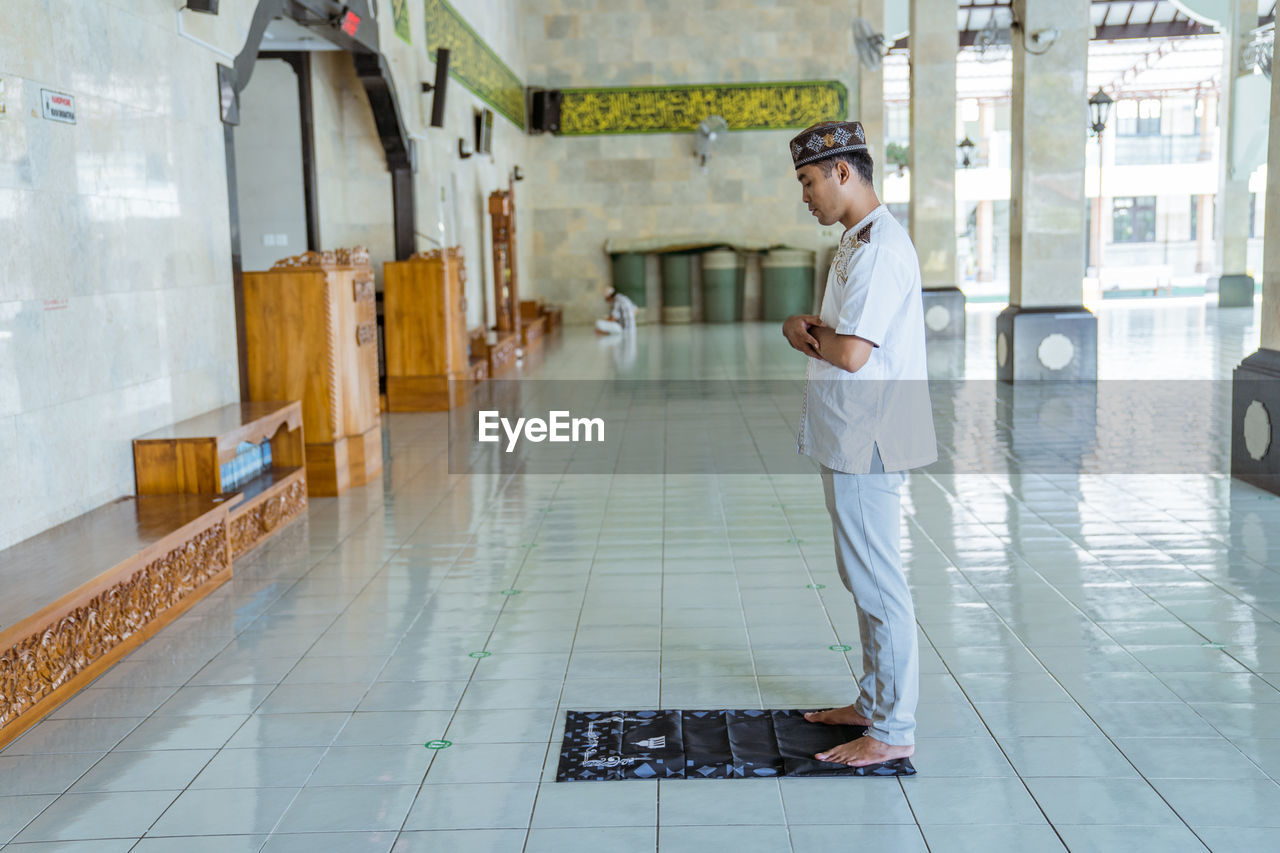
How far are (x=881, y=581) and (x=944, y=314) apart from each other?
1085 centimetres

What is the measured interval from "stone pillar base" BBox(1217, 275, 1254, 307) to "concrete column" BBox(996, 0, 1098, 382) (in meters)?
8.23

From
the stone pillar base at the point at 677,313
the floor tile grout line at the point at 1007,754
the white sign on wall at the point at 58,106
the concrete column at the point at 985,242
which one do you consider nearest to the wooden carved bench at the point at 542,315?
the stone pillar base at the point at 677,313

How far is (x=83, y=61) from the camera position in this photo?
3982 mm

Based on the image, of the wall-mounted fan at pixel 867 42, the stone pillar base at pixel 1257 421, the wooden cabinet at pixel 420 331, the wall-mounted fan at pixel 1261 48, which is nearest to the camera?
the stone pillar base at pixel 1257 421

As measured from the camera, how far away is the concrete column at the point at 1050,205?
8.55 metres

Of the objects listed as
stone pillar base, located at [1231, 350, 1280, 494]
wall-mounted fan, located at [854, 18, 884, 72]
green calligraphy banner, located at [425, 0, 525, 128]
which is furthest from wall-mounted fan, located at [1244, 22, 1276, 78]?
stone pillar base, located at [1231, 350, 1280, 494]

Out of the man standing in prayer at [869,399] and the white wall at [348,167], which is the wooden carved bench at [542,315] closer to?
the white wall at [348,167]

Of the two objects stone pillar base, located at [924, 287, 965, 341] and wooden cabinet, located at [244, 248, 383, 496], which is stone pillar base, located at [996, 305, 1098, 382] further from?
wooden cabinet, located at [244, 248, 383, 496]

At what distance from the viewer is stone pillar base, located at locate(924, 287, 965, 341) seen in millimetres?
12758

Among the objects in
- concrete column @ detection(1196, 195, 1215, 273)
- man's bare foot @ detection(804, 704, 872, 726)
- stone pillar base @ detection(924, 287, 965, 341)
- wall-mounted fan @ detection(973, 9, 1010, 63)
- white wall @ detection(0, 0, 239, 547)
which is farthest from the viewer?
concrete column @ detection(1196, 195, 1215, 273)

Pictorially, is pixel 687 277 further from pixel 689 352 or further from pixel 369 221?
pixel 369 221

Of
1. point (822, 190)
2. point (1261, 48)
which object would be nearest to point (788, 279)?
point (1261, 48)

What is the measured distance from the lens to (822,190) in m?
2.42

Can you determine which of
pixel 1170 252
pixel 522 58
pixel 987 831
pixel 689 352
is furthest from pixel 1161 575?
pixel 1170 252
